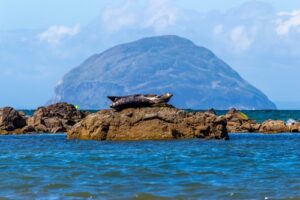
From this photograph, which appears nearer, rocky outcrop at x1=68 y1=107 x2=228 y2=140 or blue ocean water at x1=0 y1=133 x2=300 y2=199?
blue ocean water at x1=0 y1=133 x2=300 y2=199

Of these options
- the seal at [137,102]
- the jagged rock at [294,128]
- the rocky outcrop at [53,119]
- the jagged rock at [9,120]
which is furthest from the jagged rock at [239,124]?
the seal at [137,102]

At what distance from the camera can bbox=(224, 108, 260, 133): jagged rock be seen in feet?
187

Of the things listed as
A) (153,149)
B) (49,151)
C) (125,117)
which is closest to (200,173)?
(153,149)

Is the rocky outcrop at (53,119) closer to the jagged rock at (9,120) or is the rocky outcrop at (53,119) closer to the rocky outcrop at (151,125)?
the jagged rock at (9,120)

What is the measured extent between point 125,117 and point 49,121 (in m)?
20.3

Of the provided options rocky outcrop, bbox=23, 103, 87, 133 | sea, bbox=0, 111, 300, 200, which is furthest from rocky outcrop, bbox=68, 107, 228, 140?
rocky outcrop, bbox=23, 103, 87, 133

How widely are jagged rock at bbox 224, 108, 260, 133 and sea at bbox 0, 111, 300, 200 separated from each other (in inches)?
897

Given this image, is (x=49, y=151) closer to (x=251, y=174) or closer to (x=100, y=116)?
(x=100, y=116)

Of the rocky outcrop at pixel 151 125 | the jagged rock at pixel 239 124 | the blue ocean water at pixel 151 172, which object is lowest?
the blue ocean water at pixel 151 172

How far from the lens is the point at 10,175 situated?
23.1 metres

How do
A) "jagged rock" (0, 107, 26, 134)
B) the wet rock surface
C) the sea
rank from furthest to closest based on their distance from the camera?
the wet rock surface
"jagged rock" (0, 107, 26, 134)
the sea

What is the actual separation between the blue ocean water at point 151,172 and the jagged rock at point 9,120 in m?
20.6

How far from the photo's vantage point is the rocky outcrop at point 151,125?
38.1 metres

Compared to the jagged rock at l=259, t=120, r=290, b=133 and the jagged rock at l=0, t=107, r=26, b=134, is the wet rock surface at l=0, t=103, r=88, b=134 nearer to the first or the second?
the jagged rock at l=0, t=107, r=26, b=134
